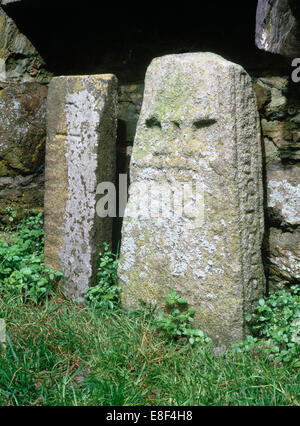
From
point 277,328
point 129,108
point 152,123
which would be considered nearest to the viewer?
point 277,328

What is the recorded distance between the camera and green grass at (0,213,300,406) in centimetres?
180

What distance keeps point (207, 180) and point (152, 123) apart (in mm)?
445

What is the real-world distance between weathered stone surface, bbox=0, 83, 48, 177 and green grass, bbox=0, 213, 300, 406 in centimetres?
107

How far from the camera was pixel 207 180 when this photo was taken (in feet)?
7.12

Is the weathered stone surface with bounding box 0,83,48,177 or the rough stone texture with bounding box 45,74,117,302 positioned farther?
the weathered stone surface with bounding box 0,83,48,177

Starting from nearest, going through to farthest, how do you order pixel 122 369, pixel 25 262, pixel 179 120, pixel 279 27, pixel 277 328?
pixel 279 27, pixel 122 369, pixel 277 328, pixel 179 120, pixel 25 262

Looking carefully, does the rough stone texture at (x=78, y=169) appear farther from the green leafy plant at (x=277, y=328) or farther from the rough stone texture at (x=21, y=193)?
the green leafy plant at (x=277, y=328)

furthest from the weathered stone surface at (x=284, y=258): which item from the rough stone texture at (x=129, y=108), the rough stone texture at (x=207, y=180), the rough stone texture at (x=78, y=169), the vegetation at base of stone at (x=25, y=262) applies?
the vegetation at base of stone at (x=25, y=262)

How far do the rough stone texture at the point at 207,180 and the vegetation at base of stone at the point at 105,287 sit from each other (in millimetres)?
226

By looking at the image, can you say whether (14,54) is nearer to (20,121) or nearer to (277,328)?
(20,121)

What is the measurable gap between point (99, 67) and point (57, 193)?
3.28ft

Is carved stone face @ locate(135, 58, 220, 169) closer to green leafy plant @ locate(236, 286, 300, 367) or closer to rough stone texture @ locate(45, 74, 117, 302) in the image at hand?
rough stone texture @ locate(45, 74, 117, 302)

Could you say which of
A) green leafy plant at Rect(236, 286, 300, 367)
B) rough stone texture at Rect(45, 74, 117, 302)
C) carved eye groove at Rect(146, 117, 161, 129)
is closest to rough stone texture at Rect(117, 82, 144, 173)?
rough stone texture at Rect(45, 74, 117, 302)

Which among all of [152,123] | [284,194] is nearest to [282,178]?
[284,194]
